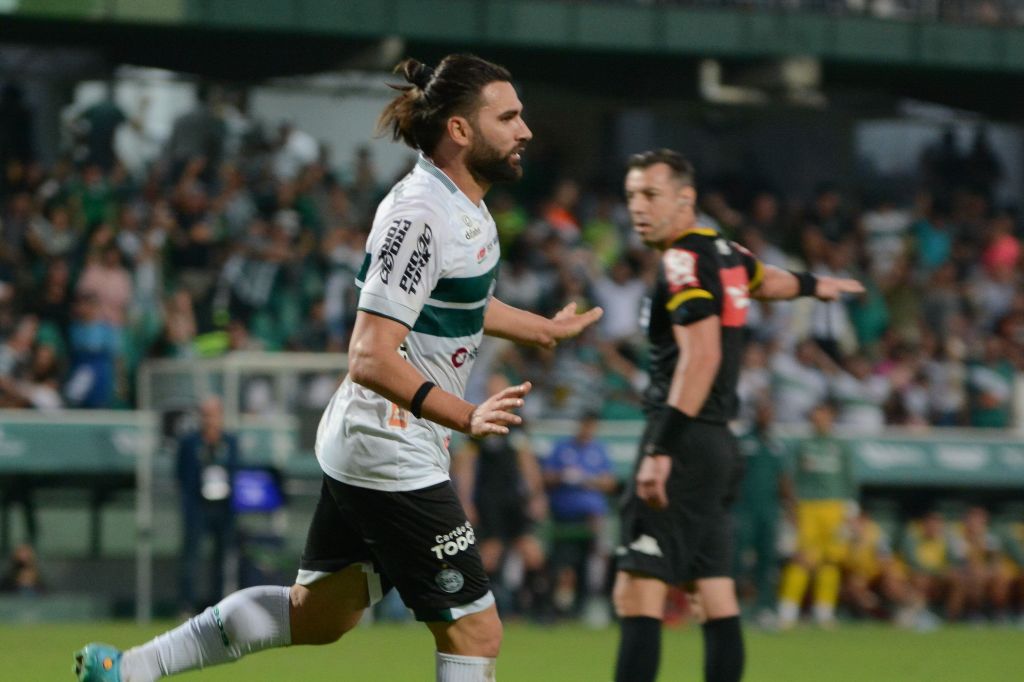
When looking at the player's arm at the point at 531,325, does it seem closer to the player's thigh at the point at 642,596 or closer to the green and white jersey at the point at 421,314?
the green and white jersey at the point at 421,314

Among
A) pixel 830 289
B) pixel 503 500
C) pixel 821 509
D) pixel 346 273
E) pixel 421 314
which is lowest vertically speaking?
pixel 821 509

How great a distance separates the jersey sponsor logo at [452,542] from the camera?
5547 mm

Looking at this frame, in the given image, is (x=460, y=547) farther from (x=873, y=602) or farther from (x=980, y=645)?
(x=873, y=602)

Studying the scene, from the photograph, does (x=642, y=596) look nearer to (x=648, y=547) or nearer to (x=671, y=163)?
(x=648, y=547)

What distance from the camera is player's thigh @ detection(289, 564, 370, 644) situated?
231 inches


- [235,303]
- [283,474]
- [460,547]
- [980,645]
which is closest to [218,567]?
[283,474]

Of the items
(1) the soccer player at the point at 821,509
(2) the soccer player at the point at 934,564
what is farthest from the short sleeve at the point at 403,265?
(2) the soccer player at the point at 934,564

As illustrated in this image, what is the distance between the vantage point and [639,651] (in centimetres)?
687

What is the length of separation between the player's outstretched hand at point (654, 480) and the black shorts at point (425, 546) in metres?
1.33

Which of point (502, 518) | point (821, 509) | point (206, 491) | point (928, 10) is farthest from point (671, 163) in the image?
point (928, 10)

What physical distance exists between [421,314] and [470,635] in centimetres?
100

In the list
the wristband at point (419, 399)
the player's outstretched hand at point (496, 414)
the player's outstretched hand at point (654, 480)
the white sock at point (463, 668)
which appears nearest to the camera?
the player's outstretched hand at point (496, 414)

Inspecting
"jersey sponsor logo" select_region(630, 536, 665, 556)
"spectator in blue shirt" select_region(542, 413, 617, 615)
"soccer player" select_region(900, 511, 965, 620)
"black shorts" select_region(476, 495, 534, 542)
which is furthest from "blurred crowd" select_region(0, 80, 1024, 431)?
"jersey sponsor logo" select_region(630, 536, 665, 556)

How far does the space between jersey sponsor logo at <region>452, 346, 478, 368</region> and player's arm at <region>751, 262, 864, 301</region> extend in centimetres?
223
